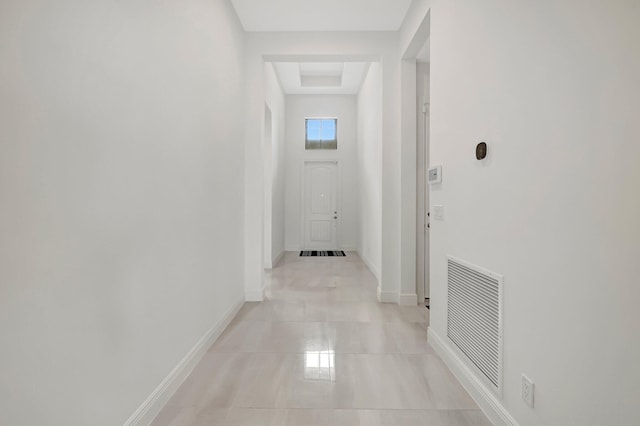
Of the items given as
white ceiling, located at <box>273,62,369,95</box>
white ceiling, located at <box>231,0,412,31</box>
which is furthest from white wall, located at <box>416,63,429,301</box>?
white ceiling, located at <box>273,62,369,95</box>

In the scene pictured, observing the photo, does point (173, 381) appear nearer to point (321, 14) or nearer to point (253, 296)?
point (253, 296)

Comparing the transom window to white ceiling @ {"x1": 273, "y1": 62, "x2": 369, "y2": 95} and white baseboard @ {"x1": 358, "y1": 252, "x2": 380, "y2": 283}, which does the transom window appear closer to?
white ceiling @ {"x1": 273, "y1": 62, "x2": 369, "y2": 95}

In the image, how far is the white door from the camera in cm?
825

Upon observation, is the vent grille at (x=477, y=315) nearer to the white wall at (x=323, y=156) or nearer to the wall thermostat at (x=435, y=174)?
the wall thermostat at (x=435, y=174)

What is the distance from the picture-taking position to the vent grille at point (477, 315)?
6.09ft

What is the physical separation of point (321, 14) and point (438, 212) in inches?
94.3

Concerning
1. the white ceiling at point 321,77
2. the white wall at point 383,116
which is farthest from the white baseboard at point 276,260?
the white ceiling at point 321,77

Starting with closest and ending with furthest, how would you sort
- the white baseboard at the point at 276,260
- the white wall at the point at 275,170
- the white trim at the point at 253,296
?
1. the white trim at the point at 253,296
2. the white wall at the point at 275,170
3. the white baseboard at the point at 276,260

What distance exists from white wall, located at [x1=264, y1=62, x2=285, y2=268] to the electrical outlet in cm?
486

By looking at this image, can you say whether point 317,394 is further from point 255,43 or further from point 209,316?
point 255,43

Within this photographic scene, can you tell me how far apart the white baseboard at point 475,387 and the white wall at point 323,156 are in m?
5.50

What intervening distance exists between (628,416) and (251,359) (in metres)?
2.14

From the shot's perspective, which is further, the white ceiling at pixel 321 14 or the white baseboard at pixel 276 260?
the white baseboard at pixel 276 260

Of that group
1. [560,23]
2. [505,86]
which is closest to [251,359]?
[505,86]
